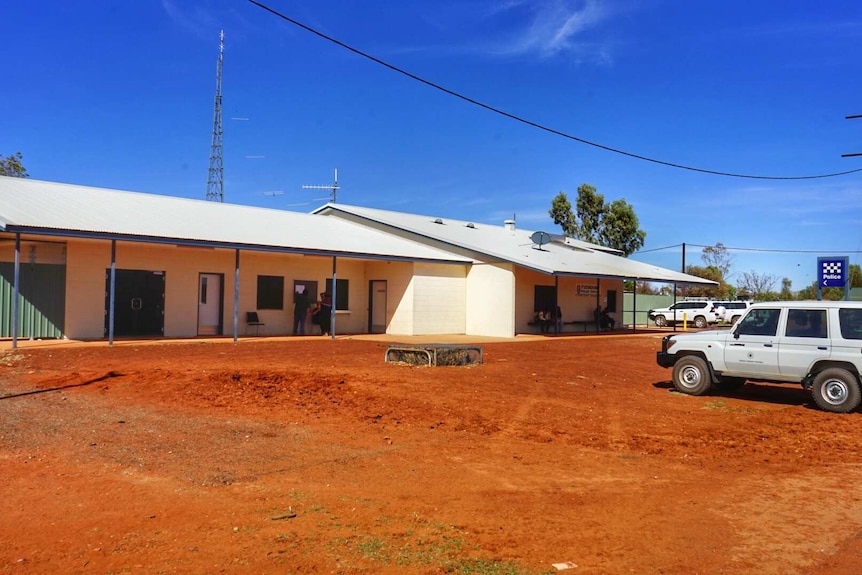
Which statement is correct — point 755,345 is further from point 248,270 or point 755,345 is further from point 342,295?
point 342,295

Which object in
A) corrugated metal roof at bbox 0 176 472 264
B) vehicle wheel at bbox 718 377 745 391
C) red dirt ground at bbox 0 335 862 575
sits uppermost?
corrugated metal roof at bbox 0 176 472 264

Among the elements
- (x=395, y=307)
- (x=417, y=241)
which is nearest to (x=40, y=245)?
(x=395, y=307)

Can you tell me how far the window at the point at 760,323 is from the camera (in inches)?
460

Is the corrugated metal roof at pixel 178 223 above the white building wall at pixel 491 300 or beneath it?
above

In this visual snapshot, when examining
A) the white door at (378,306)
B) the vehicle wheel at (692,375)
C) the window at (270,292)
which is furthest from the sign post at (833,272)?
the window at (270,292)

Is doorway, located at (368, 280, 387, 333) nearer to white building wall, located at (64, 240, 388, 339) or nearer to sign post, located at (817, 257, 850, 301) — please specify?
white building wall, located at (64, 240, 388, 339)

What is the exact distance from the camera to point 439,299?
28.1 metres

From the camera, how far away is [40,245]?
20.3 metres

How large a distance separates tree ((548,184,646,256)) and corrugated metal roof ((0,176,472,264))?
31.2m

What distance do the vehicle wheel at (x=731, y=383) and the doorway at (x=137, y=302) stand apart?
1753 cm

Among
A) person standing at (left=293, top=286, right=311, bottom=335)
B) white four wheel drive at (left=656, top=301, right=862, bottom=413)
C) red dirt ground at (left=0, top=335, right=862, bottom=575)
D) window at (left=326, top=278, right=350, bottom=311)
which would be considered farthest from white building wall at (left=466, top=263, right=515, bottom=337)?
white four wheel drive at (left=656, top=301, right=862, bottom=413)

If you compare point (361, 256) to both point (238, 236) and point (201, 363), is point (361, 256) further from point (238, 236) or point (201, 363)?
point (201, 363)

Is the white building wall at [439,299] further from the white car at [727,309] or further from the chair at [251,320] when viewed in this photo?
the white car at [727,309]

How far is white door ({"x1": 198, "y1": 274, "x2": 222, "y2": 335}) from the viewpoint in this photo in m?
23.8
